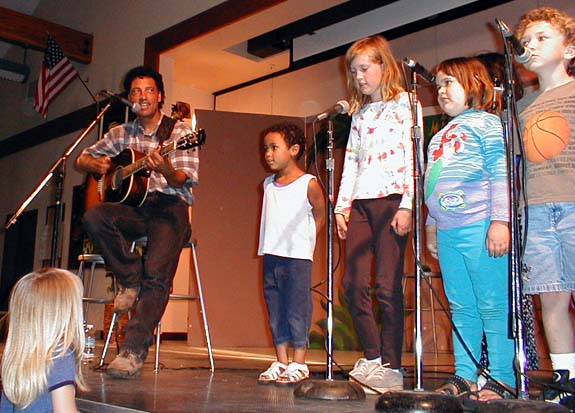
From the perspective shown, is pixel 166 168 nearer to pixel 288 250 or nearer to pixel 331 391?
pixel 288 250

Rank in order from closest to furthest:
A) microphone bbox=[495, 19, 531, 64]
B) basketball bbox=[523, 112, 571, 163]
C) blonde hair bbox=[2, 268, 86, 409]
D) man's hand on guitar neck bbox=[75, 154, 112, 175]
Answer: blonde hair bbox=[2, 268, 86, 409]
microphone bbox=[495, 19, 531, 64]
basketball bbox=[523, 112, 571, 163]
man's hand on guitar neck bbox=[75, 154, 112, 175]

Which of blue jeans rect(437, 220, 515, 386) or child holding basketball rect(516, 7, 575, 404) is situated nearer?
child holding basketball rect(516, 7, 575, 404)

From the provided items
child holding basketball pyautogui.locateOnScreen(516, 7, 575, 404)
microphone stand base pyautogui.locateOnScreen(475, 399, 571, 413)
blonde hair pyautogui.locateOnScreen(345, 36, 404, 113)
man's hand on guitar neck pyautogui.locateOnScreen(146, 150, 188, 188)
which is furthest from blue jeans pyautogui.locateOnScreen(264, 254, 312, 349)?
microphone stand base pyautogui.locateOnScreen(475, 399, 571, 413)

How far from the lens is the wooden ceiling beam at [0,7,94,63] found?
252 inches

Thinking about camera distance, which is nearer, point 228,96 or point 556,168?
point 556,168

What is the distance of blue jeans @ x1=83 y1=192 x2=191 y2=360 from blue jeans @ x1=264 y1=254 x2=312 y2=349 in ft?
1.44

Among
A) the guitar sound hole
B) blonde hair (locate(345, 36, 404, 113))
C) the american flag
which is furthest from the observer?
the american flag

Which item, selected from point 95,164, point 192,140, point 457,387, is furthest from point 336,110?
point 95,164

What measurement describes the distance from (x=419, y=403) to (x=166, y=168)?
1.50 m

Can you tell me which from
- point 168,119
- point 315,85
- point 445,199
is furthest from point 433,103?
point 445,199

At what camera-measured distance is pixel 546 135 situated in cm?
193

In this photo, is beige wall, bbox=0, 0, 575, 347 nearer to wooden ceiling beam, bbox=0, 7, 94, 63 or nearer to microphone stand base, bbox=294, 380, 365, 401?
wooden ceiling beam, bbox=0, 7, 94, 63

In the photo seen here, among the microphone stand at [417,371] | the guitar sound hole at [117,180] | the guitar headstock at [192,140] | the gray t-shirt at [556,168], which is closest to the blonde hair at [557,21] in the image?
the gray t-shirt at [556,168]

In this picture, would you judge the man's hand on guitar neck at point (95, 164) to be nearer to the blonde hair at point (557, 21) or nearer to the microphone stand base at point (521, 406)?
the blonde hair at point (557, 21)
